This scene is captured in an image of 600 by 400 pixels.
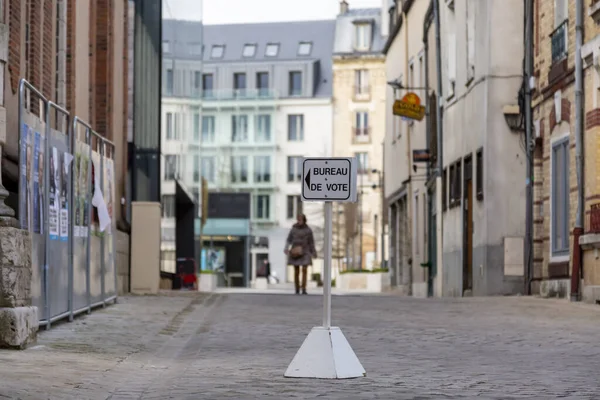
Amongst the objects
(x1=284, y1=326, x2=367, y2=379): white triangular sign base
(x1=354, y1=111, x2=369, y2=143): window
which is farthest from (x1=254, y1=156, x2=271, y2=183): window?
(x1=284, y1=326, x2=367, y2=379): white triangular sign base

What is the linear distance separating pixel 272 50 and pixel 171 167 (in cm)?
6022

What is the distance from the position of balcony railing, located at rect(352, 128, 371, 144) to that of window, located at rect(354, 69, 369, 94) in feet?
7.67

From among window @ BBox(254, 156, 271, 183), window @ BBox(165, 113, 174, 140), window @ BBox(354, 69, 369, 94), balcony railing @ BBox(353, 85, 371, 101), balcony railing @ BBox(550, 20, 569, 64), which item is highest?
window @ BBox(354, 69, 369, 94)

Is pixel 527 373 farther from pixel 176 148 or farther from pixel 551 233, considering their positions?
pixel 176 148

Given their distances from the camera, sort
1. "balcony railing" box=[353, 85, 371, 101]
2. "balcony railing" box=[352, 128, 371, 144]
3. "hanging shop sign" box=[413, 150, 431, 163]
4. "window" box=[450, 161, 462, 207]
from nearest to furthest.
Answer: "window" box=[450, 161, 462, 207] < "hanging shop sign" box=[413, 150, 431, 163] < "balcony railing" box=[352, 128, 371, 144] < "balcony railing" box=[353, 85, 371, 101]

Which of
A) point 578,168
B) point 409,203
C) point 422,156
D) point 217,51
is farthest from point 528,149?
point 217,51

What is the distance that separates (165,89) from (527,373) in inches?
937

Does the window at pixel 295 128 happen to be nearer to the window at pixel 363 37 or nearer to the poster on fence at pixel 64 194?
the window at pixel 363 37

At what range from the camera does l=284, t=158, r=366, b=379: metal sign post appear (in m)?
10.6

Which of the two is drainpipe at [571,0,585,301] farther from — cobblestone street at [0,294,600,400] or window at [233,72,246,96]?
window at [233,72,246,96]

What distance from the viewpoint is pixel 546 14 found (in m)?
25.9

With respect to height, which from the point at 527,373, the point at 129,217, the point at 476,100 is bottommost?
the point at 527,373

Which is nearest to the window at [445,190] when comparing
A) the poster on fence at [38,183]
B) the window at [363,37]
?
the poster on fence at [38,183]

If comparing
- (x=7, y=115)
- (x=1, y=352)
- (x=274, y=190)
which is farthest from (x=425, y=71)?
(x=274, y=190)
